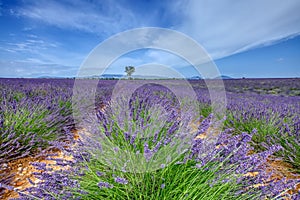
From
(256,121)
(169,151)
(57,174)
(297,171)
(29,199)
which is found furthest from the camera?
(256,121)

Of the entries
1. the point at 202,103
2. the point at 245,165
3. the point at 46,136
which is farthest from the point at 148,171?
the point at 202,103

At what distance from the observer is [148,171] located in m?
1.10

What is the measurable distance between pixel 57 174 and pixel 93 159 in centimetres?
25

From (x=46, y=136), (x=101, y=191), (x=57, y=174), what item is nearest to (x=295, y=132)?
(x=101, y=191)

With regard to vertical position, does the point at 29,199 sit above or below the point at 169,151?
below

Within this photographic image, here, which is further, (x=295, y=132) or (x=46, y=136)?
(x=46, y=136)

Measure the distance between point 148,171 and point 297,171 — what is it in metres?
1.62

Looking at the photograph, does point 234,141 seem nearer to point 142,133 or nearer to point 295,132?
point 142,133

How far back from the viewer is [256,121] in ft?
8.66

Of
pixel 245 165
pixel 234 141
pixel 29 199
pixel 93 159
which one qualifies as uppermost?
pixel 234 141

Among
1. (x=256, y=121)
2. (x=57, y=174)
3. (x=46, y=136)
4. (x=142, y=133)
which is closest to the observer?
(x=57, y=174)

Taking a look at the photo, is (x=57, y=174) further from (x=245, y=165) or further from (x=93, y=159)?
(x=245, y=165)

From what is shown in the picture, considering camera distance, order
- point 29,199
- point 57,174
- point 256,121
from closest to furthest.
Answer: point 29,199
point 57,174
point 256,121

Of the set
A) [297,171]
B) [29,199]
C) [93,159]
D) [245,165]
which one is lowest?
[297,171]
